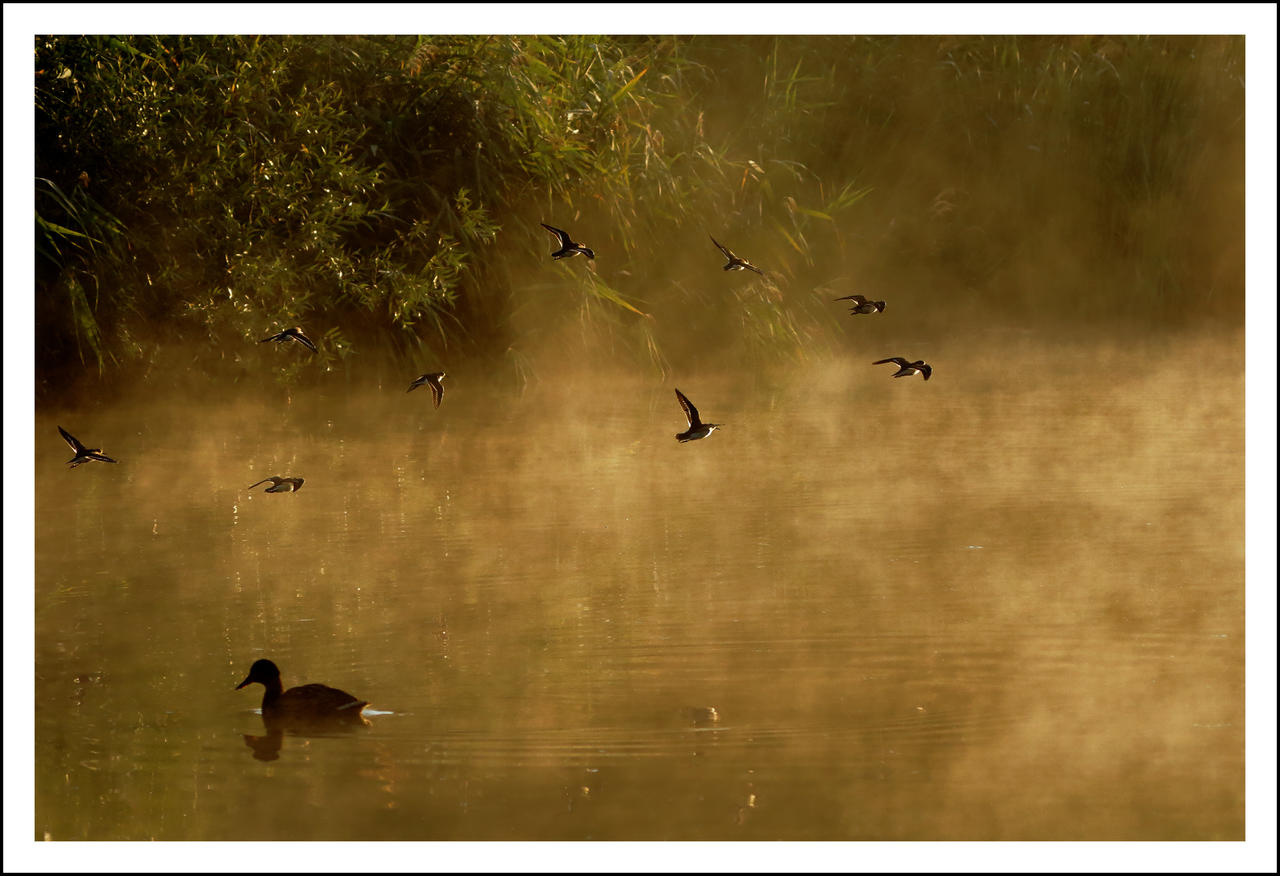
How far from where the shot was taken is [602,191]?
9445mm

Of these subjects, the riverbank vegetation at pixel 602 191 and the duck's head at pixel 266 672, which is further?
the riverbank vegetation at pixel 602 191

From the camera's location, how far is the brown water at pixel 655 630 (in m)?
3.33

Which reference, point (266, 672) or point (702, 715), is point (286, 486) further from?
point (702, 715)

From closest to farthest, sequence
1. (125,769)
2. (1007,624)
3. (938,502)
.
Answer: (125,769), (1007,624), (938,502)

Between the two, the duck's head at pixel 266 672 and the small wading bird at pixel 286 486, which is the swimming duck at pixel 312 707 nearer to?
the duck's head at pixel 266 672

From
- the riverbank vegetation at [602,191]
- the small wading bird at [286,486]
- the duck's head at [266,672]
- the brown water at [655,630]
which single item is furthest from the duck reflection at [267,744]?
the riverbank vegetation at [602,191]

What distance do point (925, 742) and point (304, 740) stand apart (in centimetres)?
142

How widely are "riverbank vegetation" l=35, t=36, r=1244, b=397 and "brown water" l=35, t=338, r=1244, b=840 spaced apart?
3.41ft

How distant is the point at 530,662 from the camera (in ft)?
13.8

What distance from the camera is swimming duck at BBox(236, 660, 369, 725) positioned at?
369 centimetres

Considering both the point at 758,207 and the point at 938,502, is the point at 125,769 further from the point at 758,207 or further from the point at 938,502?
the point at 758,207

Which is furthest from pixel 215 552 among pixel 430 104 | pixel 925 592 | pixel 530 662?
pixel 430 104

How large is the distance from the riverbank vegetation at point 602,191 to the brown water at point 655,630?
1040mm

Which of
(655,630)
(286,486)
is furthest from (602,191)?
(655,630)
